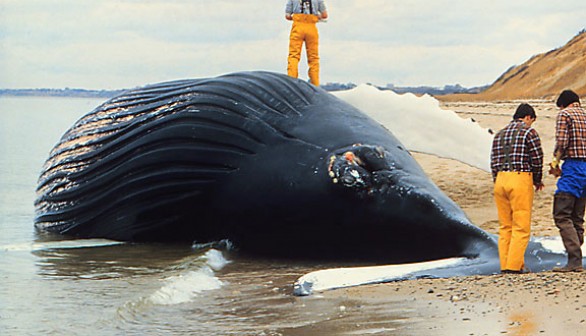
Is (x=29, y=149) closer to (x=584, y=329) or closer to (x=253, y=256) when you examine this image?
(x=253, y=256)

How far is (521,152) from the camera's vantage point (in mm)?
10562

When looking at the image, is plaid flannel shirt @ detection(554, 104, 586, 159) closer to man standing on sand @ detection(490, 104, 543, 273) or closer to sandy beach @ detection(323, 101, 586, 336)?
man standing on sand @ detection(490, 104, 543, 273)

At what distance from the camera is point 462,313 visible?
856cm

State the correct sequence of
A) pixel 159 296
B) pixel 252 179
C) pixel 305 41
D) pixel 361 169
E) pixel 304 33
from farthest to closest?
pixel 305 41 → pixel 304 33 → pixel 252 179 → pixel 361 169 → pixel 159 296

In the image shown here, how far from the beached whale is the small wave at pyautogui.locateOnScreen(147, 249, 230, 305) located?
61 cm

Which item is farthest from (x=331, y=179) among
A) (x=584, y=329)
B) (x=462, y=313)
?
(x=584, y=329)

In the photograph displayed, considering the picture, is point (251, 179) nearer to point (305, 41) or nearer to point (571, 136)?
point (571, 136)

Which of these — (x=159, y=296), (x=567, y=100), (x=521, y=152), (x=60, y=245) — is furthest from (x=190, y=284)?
(x=567, y=100)

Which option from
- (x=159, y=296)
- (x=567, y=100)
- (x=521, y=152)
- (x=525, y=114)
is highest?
(x=567, y=100)

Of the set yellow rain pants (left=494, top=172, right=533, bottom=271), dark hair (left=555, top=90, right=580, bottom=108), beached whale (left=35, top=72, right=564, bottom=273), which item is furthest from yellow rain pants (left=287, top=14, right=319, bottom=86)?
yellow rain pants (left=494, top=172, right=533, bottom=271)

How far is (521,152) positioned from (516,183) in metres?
0.30

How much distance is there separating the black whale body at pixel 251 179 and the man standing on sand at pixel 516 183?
53 centimetres

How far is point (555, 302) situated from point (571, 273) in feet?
4.77

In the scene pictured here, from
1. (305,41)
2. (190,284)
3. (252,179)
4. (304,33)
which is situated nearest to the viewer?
(190,284)
